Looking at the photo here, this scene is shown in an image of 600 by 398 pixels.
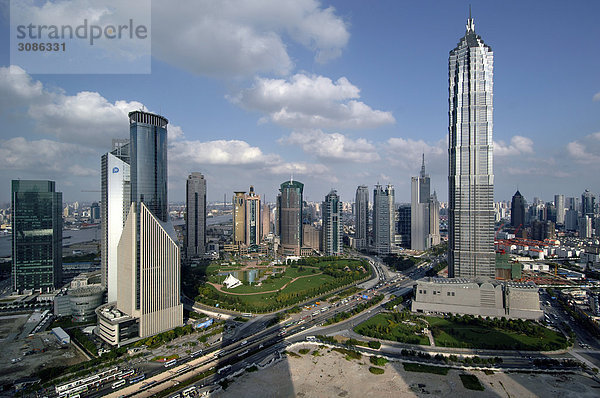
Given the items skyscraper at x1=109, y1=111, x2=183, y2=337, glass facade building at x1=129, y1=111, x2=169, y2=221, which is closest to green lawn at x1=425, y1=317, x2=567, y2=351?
skyscraper at x1=109, y1=111, x2=183, y2=337

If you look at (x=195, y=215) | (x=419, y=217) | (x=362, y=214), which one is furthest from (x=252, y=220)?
(x=419, y=217)

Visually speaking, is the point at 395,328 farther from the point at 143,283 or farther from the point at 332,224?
the point at 332,224

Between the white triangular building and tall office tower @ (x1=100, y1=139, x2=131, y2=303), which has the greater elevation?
tall office tower @ (x1=100, y1=139, x2=131, y2=303)

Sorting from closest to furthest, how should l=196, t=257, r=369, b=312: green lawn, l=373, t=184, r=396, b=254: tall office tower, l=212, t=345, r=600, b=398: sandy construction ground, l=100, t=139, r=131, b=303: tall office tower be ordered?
l=212, t=345, r=600, b=398: sandy construction ground
l=100, t=139, r=131, b=303: tall office tower
l=196, t=257, r=369, b=312: green lawn
l=373, t=184, r=396, b=254: tall office tower

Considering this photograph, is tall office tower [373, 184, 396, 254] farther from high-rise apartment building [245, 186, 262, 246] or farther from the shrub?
the shrub

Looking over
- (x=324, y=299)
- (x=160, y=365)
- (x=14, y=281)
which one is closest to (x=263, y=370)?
(x=160, y=365)

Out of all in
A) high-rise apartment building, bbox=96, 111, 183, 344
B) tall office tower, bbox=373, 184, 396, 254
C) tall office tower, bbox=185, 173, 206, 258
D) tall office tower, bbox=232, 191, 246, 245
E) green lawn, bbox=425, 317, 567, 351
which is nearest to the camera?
green lawn, bbox=425, 317, 567, 351

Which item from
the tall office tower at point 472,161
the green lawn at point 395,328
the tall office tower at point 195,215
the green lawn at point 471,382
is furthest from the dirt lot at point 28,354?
the tall office tower at point 472,161

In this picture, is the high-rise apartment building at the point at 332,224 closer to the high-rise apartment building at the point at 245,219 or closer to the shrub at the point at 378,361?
the high-rise apartment building at the point at 245,219
